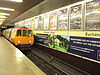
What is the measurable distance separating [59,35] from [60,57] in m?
1.25

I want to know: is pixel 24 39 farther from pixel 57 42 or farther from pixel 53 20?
pixel 57 42

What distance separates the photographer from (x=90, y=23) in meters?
5.44

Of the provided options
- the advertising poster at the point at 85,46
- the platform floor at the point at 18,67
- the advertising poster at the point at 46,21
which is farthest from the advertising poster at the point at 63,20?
the platform floor at the point at 18,67

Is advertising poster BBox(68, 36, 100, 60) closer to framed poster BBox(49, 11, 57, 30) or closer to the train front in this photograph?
framed poster BBox(49, 11, 57, 30)

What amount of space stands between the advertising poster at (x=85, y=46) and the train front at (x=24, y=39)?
5.58 metres

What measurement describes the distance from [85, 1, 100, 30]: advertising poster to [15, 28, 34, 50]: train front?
695 centimetres

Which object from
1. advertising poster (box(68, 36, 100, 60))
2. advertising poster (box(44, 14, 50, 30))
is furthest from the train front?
advertising poster (box(68, 36, 100, 60))

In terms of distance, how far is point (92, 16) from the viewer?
5.32 meters

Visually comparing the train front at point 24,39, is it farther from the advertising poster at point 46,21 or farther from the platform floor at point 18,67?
the platform floor at point 18,67

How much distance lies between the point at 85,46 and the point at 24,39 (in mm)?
6948

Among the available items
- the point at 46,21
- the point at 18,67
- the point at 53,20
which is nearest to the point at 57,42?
the point at 53,20

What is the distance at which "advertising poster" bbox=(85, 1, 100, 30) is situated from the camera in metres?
5.03

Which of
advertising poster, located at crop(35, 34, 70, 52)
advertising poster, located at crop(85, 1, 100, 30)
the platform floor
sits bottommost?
the platform floor

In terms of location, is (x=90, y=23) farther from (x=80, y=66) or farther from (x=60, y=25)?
(x=60, y=25)
